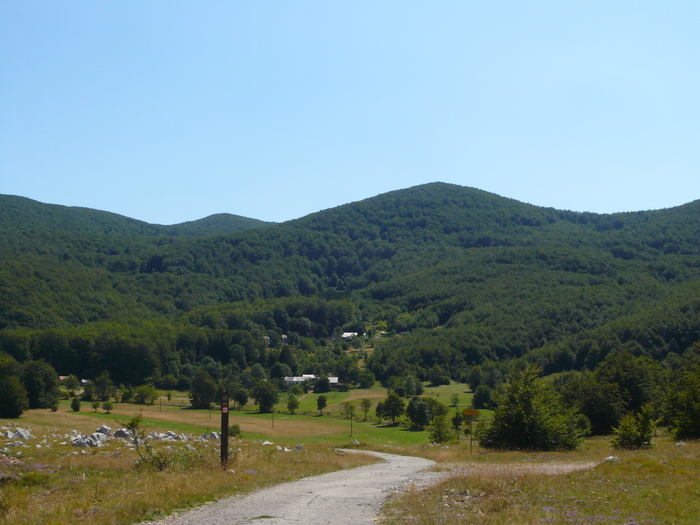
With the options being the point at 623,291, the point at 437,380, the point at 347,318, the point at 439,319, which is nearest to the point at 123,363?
the point at 437,380

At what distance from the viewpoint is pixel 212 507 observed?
12.5 m

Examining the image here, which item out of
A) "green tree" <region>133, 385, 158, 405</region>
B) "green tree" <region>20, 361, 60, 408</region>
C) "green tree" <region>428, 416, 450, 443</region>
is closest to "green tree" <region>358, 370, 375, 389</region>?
"green tree" <region>133, 385, 158, 405</region>

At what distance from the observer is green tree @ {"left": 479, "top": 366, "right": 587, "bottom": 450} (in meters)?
29.1

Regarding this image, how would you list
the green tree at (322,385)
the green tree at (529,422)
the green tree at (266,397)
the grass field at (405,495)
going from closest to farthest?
1. the grass field at (405,495)
2. the green tree at (529,422)
3. the green tree at (266,397)
4. the green tree at (322,385)

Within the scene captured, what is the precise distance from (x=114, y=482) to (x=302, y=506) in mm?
6614

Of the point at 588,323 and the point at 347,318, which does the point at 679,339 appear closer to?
→ the point at 588,323

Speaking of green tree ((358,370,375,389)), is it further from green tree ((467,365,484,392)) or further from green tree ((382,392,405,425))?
green tree ((382,392,405,425))

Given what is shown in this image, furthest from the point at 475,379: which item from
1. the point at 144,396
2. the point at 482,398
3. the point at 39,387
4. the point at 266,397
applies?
the point at 39,387

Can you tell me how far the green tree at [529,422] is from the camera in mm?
29062

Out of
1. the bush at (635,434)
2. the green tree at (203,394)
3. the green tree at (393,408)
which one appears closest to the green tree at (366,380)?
the green tree at (393,408)

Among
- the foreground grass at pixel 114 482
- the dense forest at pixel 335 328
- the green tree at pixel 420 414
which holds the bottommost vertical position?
the green tree at pixel 420 414

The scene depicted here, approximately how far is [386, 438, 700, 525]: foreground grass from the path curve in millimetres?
792

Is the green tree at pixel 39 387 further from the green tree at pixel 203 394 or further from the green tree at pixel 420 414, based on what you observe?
the green tree at pixel 420 414

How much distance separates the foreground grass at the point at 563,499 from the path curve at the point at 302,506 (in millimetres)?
792
